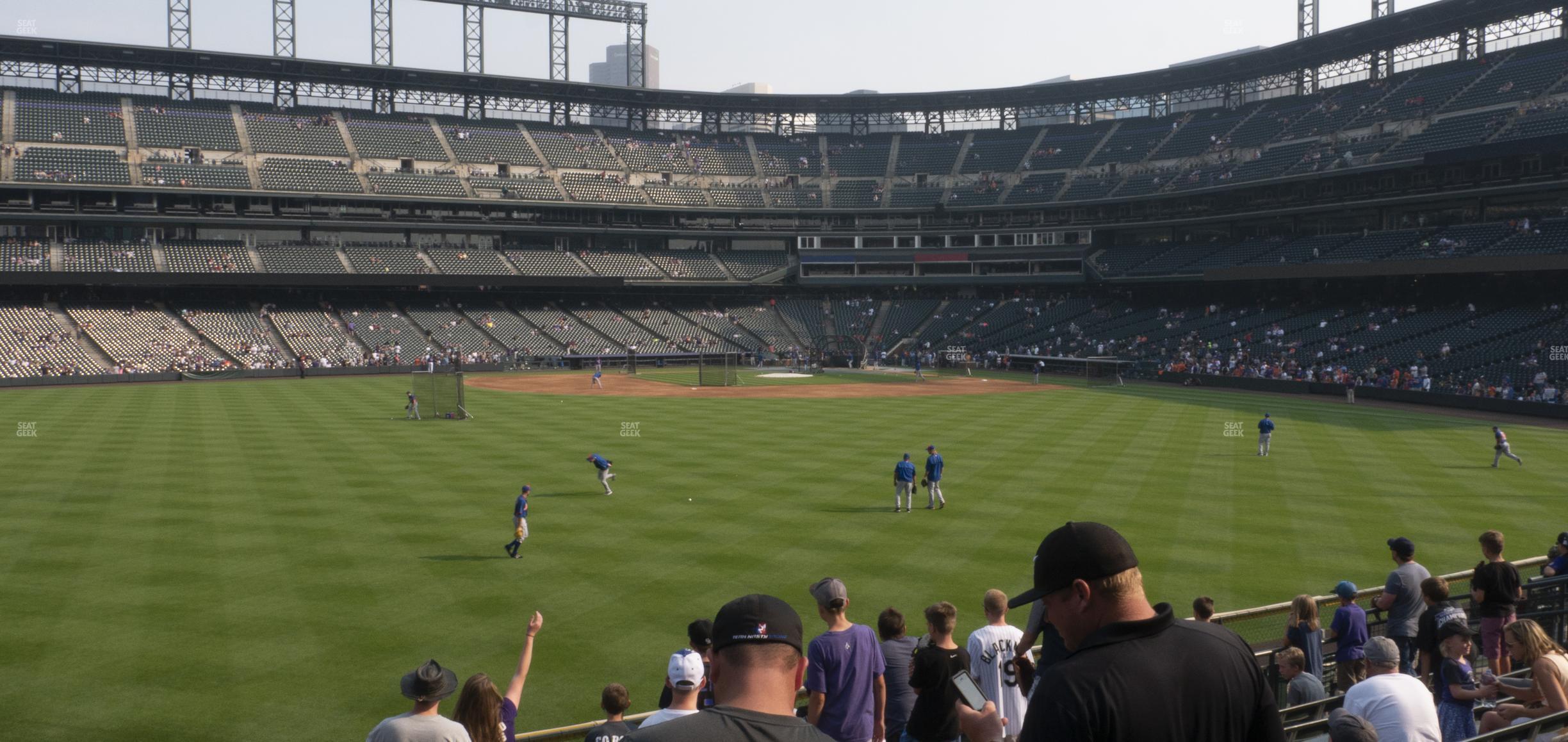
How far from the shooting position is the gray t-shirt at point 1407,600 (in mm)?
12148

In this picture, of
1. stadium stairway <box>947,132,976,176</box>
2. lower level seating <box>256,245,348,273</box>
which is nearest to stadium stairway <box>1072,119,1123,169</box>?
stadium stairway <box>947,132,976,176</box>

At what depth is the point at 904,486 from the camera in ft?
85.3

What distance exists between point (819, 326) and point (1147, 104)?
41.8 m

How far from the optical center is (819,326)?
10119 centimetres

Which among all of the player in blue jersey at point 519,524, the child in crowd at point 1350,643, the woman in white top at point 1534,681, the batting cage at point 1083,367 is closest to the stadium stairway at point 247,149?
the batting cage at point 1083,367

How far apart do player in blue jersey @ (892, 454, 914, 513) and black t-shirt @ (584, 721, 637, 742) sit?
18.5 m

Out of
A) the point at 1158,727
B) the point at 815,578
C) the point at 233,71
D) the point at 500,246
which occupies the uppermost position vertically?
the point at 233,71

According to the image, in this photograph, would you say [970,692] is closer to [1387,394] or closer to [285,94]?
[1387,394]

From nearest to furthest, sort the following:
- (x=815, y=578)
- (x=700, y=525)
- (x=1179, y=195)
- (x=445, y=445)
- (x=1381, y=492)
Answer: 1. (x=815, y=578)
2. (x=700, y=525)
3. (x=1381, y=492)
4. (x=445, y=445)
5. (x=1179, y=195)

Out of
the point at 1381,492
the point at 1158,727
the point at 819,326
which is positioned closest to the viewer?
the point at 1158,727

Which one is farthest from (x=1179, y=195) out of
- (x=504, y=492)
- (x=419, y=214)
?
(x=504, y=492)

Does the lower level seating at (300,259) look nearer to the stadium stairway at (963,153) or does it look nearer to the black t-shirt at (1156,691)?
the stadium stairway at (963,153)

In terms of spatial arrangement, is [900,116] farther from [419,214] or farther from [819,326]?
[419,214]

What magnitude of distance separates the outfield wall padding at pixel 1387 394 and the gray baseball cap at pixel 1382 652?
161ft
